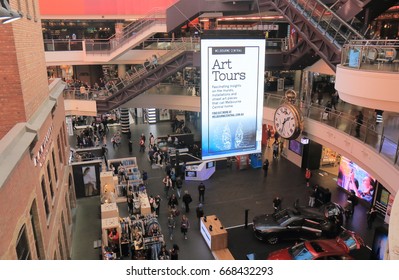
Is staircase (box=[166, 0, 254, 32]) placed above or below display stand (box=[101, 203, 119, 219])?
above

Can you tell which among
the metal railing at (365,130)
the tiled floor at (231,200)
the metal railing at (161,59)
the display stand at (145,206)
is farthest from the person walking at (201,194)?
the metal railing at (161,59)

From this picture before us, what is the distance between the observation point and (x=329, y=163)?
67.8 feet

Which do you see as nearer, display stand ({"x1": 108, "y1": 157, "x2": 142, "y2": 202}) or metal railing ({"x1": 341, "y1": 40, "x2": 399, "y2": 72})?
metal railing ({"x1": 341, "y1": 40, "x2": 399, "y2": 72})

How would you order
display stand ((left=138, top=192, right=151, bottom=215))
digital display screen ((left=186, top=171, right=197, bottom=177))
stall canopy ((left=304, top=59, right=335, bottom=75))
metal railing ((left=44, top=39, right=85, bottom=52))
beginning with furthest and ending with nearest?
metal railing ((left=44, top=39, right=85, bottom=52))
digital display screen ((left=186, top=171, right=197, bottom=177))
stall canopy ((left=304, top=59, right=335, bottom=75))
display stand ((left=138, top=192, right=151, bottom=215))

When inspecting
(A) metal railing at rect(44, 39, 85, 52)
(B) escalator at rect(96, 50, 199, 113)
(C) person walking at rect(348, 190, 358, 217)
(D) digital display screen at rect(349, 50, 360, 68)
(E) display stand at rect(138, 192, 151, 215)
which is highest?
(A) metal railing at rect(44, 39, 85, 52)

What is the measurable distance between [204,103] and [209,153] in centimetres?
118

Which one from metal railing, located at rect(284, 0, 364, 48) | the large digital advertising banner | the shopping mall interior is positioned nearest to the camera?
the large digital advertising banner

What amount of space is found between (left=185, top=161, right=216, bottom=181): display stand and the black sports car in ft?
19.1

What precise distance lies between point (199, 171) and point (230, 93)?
11.8 meters

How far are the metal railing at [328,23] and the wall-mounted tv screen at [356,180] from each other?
6311mm

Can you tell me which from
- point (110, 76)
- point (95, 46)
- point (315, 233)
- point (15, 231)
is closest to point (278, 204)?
point (315, 233)

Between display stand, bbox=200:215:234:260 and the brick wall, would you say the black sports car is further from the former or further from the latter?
Result: the brick wall

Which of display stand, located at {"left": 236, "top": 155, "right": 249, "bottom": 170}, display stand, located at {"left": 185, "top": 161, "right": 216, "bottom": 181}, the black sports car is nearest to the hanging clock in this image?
the black sports car

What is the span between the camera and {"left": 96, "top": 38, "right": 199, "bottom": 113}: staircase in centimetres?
1883
